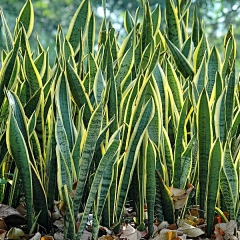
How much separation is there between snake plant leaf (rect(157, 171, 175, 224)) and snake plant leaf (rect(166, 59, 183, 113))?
0.30 metres

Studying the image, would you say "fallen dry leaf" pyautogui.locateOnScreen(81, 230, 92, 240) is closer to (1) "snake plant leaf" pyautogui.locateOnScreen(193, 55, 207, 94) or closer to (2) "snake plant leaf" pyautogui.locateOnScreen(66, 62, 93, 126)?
(2) "snake plant leaf" pyautogui.locateOnScreen(66, 62, 93, 126)

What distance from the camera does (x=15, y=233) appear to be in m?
0.85

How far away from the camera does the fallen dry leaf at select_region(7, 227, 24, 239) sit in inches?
33.3

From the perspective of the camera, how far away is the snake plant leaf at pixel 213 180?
0.90 m

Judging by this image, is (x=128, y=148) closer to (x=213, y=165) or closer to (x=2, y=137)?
A: (x=213, y=165)

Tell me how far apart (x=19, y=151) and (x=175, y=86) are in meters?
0.48

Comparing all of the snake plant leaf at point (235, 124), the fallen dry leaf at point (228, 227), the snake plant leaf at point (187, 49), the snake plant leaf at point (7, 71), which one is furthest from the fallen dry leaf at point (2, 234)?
the snake plant leaf at point (187, 49)

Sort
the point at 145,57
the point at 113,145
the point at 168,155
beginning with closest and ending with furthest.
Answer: the point at 113,145, the point at 168,155, the point at 145,57

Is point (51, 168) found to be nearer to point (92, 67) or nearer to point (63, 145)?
point (63, 145)

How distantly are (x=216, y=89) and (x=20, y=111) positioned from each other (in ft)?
1.55

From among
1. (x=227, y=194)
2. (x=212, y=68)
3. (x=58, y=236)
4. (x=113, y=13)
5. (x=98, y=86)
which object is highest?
(x=113, y=13)

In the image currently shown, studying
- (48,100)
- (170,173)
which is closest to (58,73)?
(48,100)

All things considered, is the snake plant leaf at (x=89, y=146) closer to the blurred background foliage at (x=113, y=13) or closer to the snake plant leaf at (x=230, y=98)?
the snake plant leaf at (x=230, y=98)

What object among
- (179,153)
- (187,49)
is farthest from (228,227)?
(187,49)
